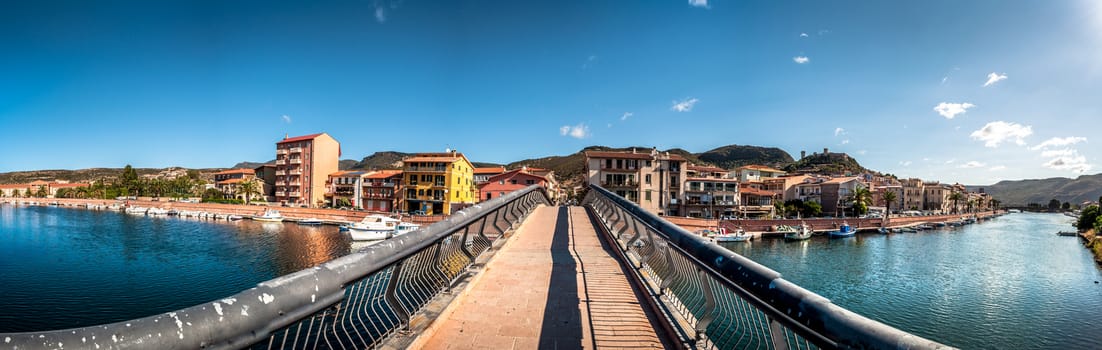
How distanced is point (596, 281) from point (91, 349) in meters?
4.83

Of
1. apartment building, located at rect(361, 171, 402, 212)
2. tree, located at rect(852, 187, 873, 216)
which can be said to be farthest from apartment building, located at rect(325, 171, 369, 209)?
tree, located at rect(852, 187, 873, 216)

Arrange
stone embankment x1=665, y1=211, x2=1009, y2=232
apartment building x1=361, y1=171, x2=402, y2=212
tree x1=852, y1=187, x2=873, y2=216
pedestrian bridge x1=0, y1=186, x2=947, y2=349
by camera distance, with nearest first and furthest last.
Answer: pedestrian bridge x1=0, y1=186, x2=947, y2=349 → stone embankment x1=665, y1=211, x2=1009, y2=232 → apartment building x1=361, y1=171, x2=402, y2=212 → tree x1=852, y1=187, x2=873, y2=216

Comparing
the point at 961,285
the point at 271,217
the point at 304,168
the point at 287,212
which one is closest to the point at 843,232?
the point at 961,285

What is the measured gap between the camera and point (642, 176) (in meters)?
57.7

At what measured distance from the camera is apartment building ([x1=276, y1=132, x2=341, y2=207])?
7600cm

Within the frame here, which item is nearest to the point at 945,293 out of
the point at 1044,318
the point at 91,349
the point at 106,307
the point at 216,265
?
the point at 1044,318

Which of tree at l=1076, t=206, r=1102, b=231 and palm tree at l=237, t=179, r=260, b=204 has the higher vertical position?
palm tree at l=237, t=179, r=260, b=204

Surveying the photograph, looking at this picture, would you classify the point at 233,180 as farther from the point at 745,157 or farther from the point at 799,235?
the point at 745,157

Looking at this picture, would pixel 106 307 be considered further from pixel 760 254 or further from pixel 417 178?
pixel 760 254

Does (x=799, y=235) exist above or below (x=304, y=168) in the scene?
below

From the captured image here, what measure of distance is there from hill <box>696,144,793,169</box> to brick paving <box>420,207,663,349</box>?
176 meters

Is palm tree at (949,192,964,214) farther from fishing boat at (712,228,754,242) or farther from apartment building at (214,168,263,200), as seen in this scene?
apartment building at (214,168,263,200)

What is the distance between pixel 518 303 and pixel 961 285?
40.4 meters

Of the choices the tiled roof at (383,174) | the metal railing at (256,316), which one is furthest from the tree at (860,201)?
the metal railing at (256,316)
